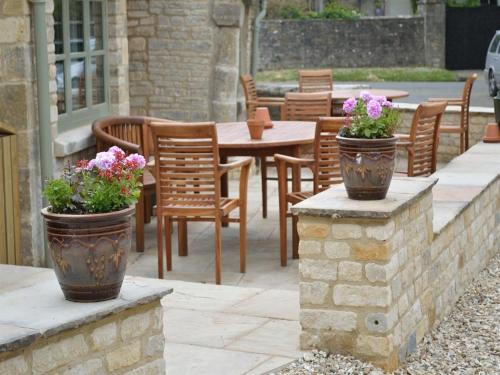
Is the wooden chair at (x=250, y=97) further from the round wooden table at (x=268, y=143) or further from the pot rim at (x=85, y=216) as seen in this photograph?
the pot rim at (x=85, y=216)

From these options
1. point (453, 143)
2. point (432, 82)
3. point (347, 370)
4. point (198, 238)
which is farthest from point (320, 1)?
point (347, 370)

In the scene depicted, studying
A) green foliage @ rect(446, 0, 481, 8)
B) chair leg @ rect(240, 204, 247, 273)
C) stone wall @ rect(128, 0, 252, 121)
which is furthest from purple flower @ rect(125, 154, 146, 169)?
green foliage @ rect(446, 0, 481, 8)

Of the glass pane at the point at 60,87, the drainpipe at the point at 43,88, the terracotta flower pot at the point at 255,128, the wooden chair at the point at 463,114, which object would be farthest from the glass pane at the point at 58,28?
the wooden chair at the point at 463,114

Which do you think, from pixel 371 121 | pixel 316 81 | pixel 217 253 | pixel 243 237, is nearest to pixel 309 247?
pixel 371 121

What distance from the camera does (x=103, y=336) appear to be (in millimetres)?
4027

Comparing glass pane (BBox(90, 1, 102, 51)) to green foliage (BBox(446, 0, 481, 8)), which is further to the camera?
green foliage (BBox(446, 0, 481, 8))

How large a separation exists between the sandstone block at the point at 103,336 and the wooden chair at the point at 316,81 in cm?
996

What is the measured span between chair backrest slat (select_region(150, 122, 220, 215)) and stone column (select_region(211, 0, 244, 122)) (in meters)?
3.99

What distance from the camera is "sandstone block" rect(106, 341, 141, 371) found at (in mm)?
4082

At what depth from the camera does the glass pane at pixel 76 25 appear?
941 cm

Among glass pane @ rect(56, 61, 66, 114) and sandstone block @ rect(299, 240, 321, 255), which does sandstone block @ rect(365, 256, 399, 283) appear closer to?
sandstone block @ rect(299, 240, 321, 255)

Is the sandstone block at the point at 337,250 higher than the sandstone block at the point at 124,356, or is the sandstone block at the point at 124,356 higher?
the sandstone block at the point at 337,250

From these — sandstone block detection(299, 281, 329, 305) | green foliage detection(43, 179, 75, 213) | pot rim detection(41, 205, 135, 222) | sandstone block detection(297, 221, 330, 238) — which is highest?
green foliage detection(43, 179, 75, 213)

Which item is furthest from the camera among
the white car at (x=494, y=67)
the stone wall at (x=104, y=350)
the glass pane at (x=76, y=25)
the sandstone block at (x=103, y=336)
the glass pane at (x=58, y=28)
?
the white car at (x=494, y=67)
